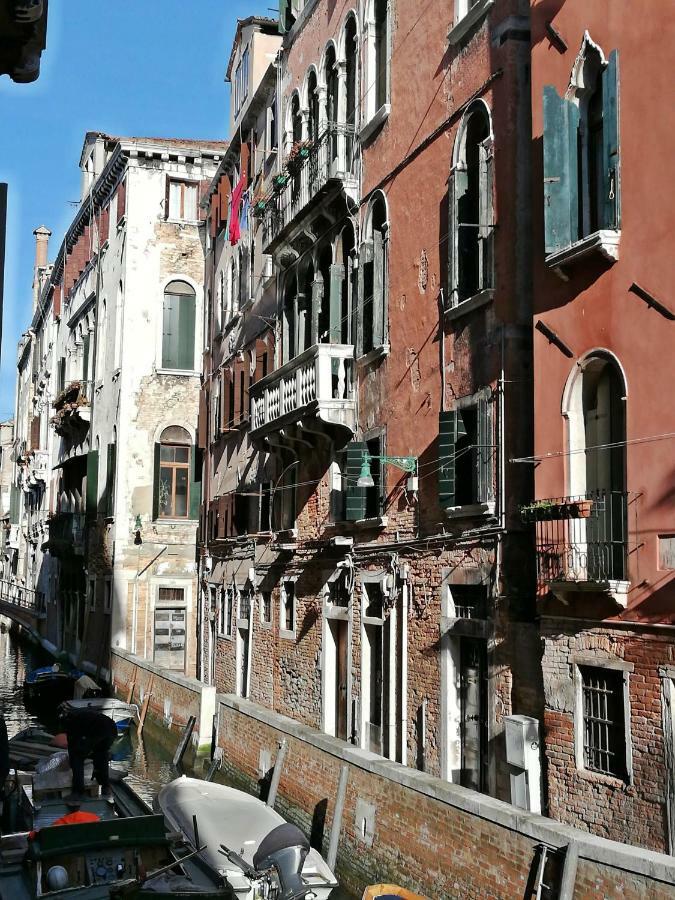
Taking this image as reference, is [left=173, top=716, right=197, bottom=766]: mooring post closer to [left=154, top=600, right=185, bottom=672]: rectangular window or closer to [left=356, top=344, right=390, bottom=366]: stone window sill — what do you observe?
[left=356, top=344, right=390, bottom=366]: stone window sill

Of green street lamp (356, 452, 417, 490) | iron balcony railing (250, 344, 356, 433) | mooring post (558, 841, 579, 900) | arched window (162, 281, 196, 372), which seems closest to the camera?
mooring post (558, 841, 579, 900)

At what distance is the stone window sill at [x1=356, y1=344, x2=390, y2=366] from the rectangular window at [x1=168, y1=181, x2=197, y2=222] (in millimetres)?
15318

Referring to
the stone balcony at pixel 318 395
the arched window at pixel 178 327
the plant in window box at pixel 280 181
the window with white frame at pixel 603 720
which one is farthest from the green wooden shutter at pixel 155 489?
the window with white frame at pixel 603 720

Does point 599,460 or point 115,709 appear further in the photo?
point 115,709

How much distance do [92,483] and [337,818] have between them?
68.0 ft

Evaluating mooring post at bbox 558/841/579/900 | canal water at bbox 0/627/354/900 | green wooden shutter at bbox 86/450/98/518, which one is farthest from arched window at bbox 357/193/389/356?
green wooden shutter at bbox 86/450/98/518

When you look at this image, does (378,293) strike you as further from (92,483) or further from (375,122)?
(92,483)

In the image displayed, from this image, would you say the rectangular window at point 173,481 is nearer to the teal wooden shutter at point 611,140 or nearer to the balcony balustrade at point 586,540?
the balcony balustrade at point 586,540

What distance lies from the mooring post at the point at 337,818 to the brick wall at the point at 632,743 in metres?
2.25

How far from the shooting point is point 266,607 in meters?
20.4

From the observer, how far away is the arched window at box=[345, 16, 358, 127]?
17016 millimetres

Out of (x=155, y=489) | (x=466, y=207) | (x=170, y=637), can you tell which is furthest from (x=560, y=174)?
(x=170, y=637)

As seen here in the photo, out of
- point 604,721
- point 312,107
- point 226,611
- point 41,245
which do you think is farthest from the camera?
point 41,245

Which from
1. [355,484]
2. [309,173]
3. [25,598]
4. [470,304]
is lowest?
[25,598]
